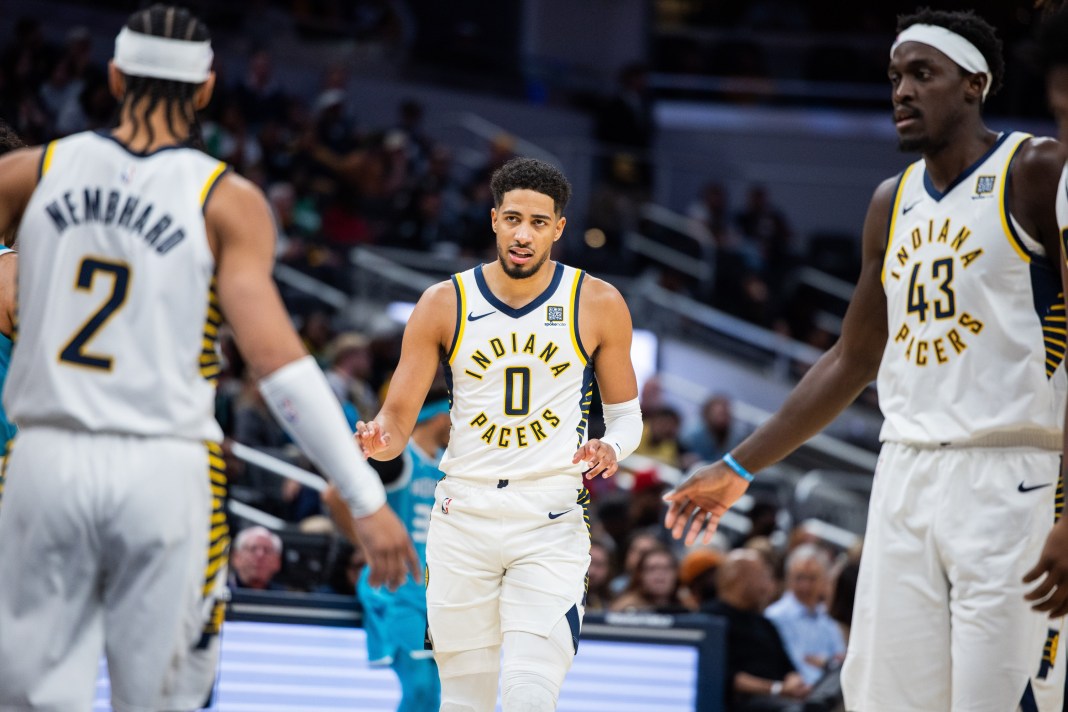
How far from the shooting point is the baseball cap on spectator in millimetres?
9977

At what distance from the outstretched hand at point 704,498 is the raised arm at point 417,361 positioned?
110cm

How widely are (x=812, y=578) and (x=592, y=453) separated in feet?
16.1

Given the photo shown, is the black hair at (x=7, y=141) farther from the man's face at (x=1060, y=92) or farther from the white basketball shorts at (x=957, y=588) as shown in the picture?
the man's face at (x=1060, y=92)

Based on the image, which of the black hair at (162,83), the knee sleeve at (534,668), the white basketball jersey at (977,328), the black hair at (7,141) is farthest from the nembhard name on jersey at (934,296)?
the black hair at (7,141)

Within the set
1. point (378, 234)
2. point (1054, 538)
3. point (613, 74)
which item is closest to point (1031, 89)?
point (613, 74)

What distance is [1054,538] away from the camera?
149 inches

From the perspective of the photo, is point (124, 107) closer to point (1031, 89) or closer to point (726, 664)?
point (726, 664)

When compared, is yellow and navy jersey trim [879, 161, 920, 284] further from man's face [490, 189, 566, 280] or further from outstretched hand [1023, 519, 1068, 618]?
man's face [490, 189, 566, 280]

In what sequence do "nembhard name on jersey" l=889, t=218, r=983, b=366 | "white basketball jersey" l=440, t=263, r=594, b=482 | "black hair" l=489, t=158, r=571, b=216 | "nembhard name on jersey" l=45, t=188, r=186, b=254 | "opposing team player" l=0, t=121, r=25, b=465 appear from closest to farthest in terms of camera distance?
1. "nembhard name on jersey" l=45, t=188, r=186, b=254
2. "nembhard name on jersey" l=889, t=218, r=983, b=366
3. "opposing team player" l=0, t=121, r=25, b=465
4. "white basketball jersey" l=440, t=263, r=594, b=482
5. "black hair" l=489, t=158, r=571, b=216

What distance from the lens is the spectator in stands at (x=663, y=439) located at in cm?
1377

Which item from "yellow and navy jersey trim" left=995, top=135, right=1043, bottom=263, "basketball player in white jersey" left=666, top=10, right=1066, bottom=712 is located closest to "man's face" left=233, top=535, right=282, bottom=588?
"basketball player in white jersey" left=666, top=10, right=1066, bottom=712

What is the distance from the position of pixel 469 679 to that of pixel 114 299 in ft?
8.35

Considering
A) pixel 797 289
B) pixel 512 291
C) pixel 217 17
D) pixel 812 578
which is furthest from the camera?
pixel 797 289

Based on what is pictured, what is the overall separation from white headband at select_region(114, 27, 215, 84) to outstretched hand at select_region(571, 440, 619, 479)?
2.11 metres
